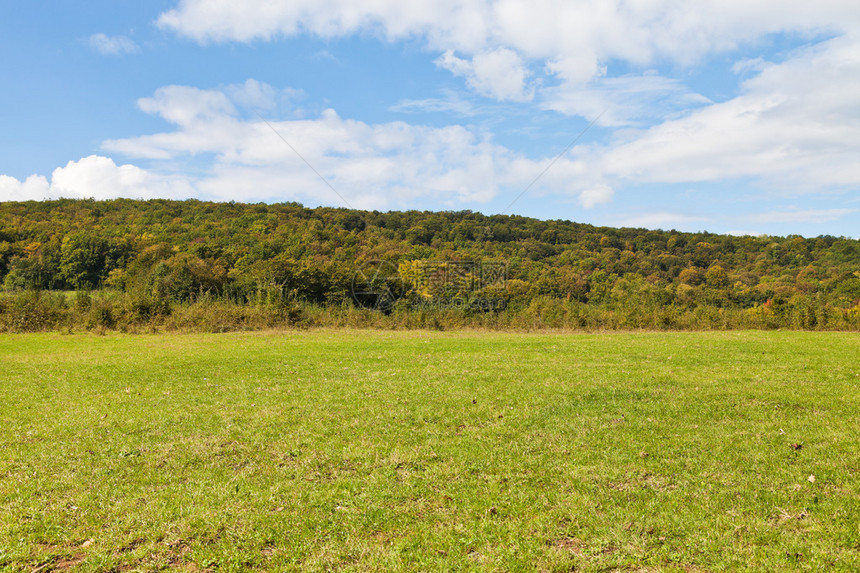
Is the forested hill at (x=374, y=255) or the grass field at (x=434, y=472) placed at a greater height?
the forested hill at (x=374, y=255)

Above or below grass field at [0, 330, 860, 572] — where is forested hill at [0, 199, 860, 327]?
above

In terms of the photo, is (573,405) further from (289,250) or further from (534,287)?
(289,250)

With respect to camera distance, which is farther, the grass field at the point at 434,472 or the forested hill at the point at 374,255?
the forested hill at the point at 374,255

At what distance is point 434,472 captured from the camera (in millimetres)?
4863

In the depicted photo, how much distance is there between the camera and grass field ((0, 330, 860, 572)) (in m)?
3.43

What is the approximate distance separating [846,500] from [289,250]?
37466 mm

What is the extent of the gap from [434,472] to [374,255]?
34.1 m

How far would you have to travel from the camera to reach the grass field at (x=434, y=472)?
3.43 metres

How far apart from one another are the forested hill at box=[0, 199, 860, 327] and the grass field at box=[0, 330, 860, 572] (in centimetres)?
1711

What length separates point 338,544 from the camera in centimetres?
357

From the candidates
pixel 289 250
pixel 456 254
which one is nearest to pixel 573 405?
pixel 456 254

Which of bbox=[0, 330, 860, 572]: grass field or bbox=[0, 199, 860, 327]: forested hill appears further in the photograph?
bbox=[0, 199, 860, 327]: forested hill

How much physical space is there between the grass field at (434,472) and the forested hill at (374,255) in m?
17.1

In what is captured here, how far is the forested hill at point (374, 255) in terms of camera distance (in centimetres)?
2959
